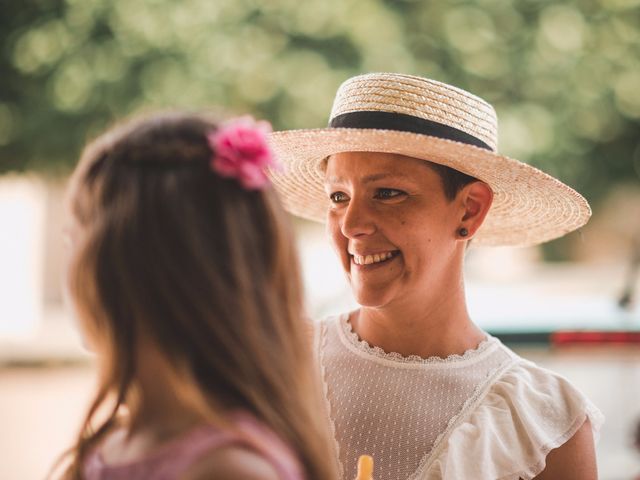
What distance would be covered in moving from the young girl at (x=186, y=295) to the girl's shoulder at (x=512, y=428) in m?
0.53

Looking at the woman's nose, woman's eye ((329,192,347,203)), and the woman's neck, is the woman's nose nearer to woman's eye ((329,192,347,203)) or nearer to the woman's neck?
woman's eye ((329,192,347,203))

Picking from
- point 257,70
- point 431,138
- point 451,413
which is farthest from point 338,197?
point 257,70

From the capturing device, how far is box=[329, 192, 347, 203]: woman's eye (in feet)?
6.53

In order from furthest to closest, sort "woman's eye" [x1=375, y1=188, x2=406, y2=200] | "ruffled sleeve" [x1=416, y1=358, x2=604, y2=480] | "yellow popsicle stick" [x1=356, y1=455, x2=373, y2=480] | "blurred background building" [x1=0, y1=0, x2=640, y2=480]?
"blurred background building" [x1=0, y1=0, x2=640, y2=480], "woman's eye" [x1=375, y1=188, x2=406, y2=200], "ruffled sleeve" [x1=416, y1=358, x2=604, y2=480], "yellow popsicle stick" [x1=356, y1=455, x2=373, y2=480]

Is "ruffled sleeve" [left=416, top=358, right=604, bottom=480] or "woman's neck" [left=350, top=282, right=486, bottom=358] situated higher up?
"woman's neck" [left=350, top=282, right=486, bottom=358]

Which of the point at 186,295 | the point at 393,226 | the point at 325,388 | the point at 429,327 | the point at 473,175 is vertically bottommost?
the point at 325,388

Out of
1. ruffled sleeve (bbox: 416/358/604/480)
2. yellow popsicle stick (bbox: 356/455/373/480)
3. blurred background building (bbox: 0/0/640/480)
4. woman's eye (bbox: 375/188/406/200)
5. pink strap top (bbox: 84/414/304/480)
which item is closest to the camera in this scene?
pink strap top (bbox: 84/414/304/480)

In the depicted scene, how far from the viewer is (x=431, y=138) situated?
1.79 m

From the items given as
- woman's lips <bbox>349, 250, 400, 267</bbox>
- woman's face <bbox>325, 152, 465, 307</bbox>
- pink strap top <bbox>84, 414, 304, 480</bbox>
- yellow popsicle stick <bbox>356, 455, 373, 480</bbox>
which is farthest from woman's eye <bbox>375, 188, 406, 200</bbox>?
pink strap top <bbox>84, 414, 304, 480</bbox>

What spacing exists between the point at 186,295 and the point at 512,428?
89cm

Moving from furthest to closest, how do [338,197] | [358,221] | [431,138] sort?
[338,197] < [358,221] < [431,138]

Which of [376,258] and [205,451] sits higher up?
[376,258]

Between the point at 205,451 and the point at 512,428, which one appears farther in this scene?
the point at 512,428

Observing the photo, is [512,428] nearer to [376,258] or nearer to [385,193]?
[376,258]
